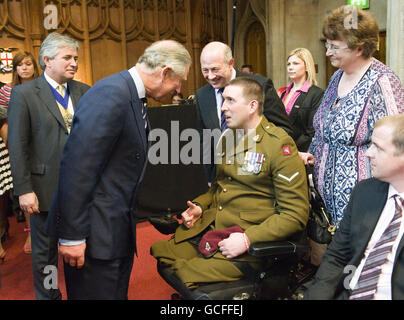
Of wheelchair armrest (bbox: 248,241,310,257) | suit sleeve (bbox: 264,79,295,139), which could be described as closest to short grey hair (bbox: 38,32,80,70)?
suit sleeve (bbox: 264,79,295,139)

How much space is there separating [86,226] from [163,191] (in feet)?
9.69

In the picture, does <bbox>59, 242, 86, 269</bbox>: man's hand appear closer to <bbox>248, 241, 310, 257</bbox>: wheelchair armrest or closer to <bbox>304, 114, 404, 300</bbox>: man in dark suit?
<bbox>248, 241, 310, 257</bbox>: wheelchair armrest

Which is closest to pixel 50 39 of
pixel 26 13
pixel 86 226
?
pixel 86 226

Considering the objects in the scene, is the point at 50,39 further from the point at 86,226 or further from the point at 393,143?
the point at 393,143

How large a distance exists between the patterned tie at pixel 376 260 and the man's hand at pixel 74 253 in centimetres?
109

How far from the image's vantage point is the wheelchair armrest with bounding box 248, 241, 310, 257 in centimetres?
174

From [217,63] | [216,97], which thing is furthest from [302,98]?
[217,63]

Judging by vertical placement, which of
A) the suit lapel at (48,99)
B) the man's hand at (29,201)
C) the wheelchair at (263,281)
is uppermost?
the suit lapel at (48,99)

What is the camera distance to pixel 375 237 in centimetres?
155

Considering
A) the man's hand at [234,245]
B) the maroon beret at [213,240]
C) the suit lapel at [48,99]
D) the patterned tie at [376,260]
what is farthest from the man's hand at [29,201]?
the patterned tie at [376,260]

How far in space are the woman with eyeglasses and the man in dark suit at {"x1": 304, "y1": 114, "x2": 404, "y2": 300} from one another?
13.1 inches

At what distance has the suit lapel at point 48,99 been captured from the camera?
7.85ft

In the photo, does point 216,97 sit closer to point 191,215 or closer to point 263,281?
point 191,215

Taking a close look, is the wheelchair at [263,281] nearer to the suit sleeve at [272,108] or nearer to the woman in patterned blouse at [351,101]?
the woman in patterned blouse at [351,101]
